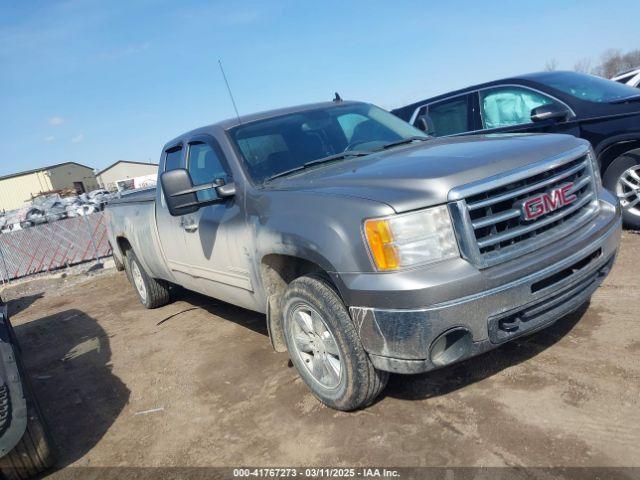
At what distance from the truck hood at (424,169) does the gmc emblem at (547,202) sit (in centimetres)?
19

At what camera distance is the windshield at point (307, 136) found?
3482 mm

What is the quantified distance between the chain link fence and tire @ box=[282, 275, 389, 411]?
11.4 meters

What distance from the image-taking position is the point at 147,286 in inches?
240

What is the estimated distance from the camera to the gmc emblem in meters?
2.45

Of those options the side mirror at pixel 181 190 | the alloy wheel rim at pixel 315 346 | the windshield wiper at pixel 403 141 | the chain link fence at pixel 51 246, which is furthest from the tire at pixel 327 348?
the chain link fence at pixel 51 246

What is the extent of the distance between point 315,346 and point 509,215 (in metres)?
1.35

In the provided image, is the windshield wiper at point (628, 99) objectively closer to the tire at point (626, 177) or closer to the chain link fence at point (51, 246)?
the tire at point (626, 177)

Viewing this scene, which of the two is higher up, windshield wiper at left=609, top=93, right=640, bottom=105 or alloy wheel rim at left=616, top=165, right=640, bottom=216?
windshield wiper at left=609, top=93, right=640, bottom=105

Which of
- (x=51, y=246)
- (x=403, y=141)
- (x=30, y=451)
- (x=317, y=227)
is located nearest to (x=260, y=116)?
(x=403, y=141)

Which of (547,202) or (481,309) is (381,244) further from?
(547,202)

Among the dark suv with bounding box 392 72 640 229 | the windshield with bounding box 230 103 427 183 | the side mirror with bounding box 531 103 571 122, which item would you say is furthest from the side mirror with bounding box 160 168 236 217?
the side mirror with bounding box 531 103 571 122

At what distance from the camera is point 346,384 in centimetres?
271

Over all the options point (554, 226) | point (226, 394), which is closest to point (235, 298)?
point (226, 394)

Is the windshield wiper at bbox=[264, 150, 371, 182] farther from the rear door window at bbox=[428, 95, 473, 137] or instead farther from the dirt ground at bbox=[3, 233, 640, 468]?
the rear door window at bbox=[428, 95, 473, 137]
